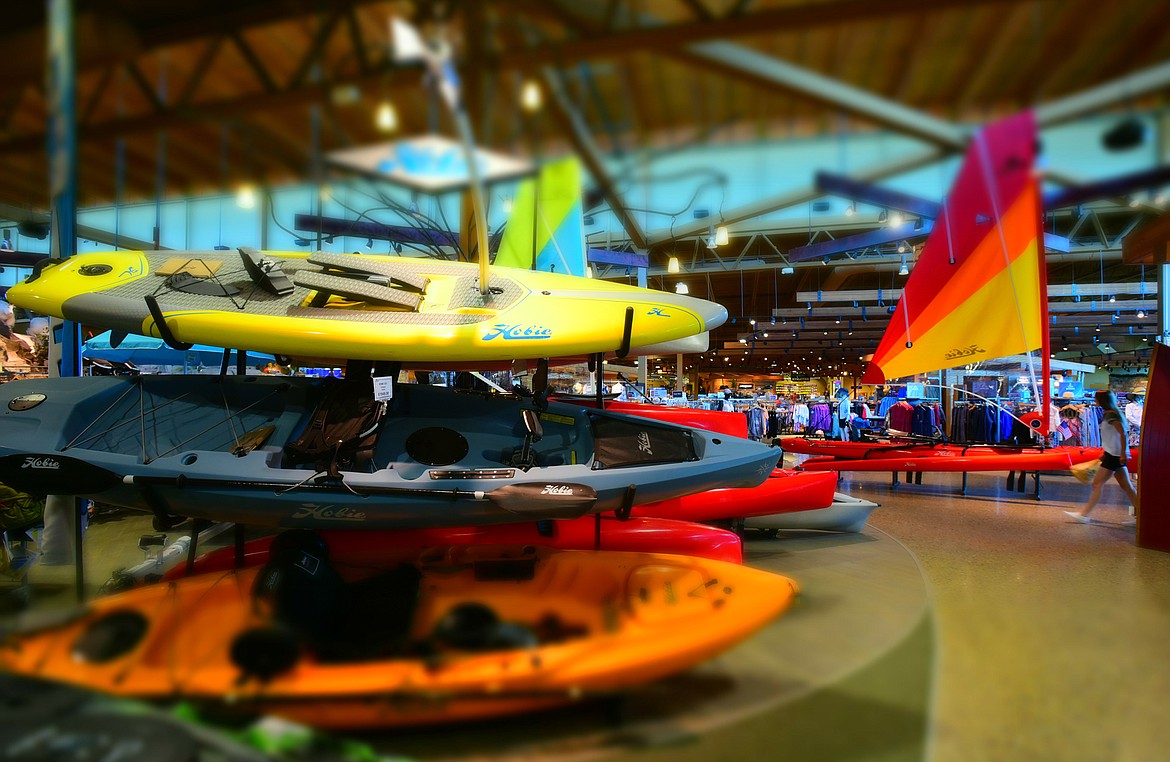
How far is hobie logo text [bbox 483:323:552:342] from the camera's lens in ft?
6.80

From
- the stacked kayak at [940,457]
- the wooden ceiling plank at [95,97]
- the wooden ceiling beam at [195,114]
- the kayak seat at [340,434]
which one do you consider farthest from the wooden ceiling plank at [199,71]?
the stacked kayak at [940,457]

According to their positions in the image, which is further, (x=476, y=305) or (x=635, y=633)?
(x=476, y=305)

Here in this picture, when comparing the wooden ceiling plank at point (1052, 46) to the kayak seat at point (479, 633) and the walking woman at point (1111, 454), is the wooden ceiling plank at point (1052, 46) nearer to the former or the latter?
the kayak seat at point (479, 633)

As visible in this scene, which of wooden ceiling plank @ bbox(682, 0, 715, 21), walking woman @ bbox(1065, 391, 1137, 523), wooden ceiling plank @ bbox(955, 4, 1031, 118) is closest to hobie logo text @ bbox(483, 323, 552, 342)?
wooden ceiling plank @ bbox(682, 0, 715, 21)

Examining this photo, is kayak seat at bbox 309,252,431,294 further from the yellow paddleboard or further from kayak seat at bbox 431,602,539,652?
kayak seat at bbox 431,602,539,652

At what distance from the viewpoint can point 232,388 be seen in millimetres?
2357

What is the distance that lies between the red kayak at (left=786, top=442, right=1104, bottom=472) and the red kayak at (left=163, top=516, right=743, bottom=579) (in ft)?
7.68

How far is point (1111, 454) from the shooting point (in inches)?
156

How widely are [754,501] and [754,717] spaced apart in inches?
80.0

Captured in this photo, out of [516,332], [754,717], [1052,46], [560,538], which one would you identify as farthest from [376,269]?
[1052,46]

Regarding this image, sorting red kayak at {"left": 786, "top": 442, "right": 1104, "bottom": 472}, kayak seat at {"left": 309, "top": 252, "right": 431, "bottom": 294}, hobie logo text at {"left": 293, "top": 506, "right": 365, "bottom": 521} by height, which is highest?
kayak seat at {"left": 309, "top": 252, "right": 431, "bottom": 294}

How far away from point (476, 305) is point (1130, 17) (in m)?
1.95

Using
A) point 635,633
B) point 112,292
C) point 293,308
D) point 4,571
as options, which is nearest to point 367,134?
point 293,308

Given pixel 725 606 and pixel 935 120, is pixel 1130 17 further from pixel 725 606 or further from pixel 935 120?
pixel 725 606
